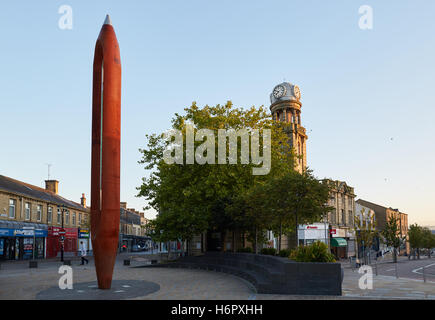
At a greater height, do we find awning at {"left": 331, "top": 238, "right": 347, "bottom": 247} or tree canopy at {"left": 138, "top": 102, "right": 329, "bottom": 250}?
tree canopy at {"left": 138, "top": 102, "right": 329, "bottom": 250}

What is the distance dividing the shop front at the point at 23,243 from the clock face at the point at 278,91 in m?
43.2

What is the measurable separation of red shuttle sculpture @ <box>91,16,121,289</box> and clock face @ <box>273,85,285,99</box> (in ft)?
169

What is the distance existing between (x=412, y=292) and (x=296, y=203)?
647cm

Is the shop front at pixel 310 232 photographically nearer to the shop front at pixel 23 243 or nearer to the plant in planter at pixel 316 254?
the shop front at pixel 23 243

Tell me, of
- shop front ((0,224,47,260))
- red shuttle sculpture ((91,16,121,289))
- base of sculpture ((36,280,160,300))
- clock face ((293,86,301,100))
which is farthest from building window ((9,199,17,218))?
clock face ((293,86,301,100))

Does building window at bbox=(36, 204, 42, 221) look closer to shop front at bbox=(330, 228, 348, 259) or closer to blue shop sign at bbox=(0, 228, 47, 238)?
blue shop sign at bbox=(0, 228, 47, 238)

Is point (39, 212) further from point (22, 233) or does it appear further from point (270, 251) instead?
point (270, 251)

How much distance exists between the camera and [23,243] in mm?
43844

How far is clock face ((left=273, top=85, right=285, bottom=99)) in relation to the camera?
65750mm

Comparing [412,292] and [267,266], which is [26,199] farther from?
[412,292]

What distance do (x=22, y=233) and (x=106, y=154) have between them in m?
31.5

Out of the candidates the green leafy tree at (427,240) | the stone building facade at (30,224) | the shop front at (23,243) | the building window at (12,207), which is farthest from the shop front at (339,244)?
the building window at (12,207)

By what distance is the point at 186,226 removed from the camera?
27.8 meters
